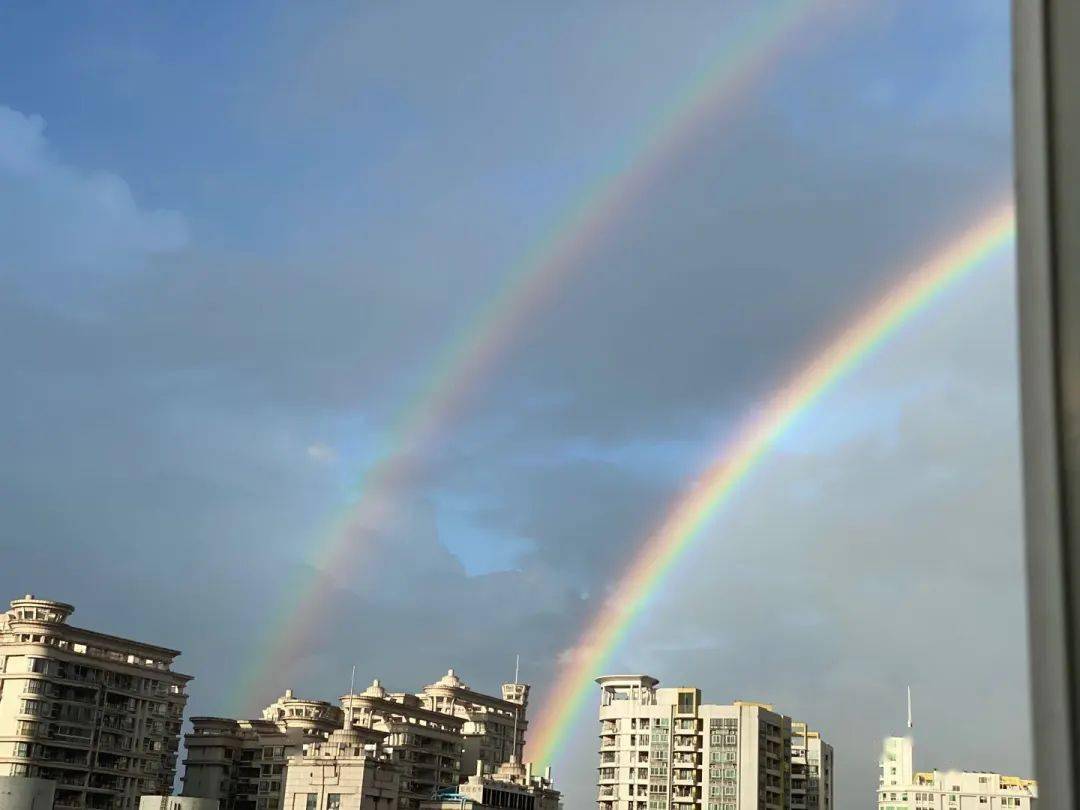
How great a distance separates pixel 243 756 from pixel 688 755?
76.5 feet

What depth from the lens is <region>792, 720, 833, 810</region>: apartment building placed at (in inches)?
3514

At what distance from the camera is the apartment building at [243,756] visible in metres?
67.1

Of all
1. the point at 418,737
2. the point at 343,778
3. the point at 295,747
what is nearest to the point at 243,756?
the point at 295,747

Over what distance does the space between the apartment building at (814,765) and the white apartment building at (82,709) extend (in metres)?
42.7

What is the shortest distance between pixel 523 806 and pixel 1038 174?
202ft

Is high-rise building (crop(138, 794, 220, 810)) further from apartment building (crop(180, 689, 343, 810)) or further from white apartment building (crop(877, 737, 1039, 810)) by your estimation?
white apartment building (crop(877, 737, 1039, 810))

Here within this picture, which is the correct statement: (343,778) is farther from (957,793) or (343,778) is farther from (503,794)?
(957,793)

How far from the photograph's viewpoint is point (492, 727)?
77.3 meters

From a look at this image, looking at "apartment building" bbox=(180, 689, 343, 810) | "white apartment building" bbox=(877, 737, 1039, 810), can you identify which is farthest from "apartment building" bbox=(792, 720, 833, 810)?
"apartment building" bbox=(180, 689, 343, 810)

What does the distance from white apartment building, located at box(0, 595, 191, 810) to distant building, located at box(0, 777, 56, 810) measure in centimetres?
677

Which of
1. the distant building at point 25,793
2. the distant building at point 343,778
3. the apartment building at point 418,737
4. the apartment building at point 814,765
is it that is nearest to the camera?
the distant building at point 25,793

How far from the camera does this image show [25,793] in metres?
47.9

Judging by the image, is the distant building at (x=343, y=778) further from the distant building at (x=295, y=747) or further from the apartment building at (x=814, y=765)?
the apartment building at (x=814, y=765)

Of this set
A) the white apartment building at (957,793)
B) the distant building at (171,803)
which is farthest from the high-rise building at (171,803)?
the white apartment building at (957,793)
